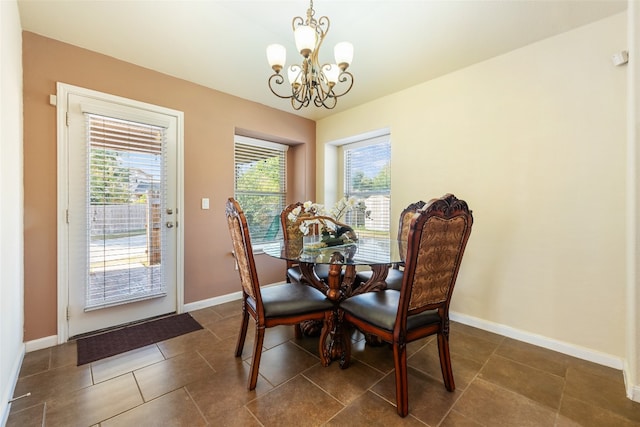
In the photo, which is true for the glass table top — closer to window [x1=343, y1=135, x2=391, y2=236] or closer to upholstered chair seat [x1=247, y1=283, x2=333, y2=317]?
upholstered chair seat [x1=247, y1=283, x2=333, y2=317]

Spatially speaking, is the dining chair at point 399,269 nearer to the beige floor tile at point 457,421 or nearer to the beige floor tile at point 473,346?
the beige floor tile at point 473,346

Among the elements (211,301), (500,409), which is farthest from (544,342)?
(211,301)

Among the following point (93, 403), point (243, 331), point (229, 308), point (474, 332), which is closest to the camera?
point (93, 403)

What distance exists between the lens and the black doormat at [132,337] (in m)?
2.02

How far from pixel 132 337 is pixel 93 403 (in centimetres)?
81

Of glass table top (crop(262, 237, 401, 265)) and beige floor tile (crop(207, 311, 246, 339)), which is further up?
glass table top (crop(262, 237, 401, 265))

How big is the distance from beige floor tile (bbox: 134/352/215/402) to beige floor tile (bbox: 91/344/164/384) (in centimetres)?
8

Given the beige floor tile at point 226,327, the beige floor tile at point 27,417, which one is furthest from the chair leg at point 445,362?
the beige floor tile at point 27,417

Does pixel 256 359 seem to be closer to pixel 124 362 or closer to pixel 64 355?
pixel 124 362

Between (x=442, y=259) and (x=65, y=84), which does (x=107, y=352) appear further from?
(x=442, y=259)

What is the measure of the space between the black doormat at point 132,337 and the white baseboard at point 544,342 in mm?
2539

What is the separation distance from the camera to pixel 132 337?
2250 mm

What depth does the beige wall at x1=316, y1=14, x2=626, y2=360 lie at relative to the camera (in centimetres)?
190

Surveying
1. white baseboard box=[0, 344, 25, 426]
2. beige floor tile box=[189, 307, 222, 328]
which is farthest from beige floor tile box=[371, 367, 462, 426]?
white baseboard box=[0, 344, 25, 426]
